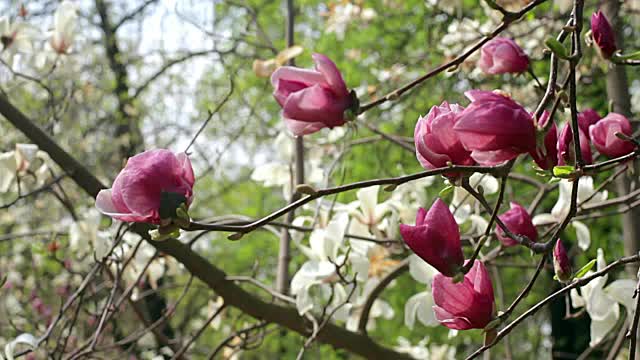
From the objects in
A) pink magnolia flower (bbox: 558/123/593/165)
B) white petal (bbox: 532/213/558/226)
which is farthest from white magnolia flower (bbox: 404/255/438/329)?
pink magnolia flower (bbox: 558/123/593/165)

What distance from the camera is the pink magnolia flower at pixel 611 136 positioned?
0.95 metres

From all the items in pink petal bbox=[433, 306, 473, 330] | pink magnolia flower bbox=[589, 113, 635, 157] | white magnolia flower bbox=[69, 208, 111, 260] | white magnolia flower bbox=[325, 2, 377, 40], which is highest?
white magnolia flower bbox=[325, 2, 377, 40]

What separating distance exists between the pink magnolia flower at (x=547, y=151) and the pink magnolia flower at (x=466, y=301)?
0.13 metres

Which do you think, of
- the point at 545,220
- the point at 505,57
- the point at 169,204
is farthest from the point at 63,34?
the point at 169,204

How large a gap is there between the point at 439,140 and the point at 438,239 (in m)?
0.09

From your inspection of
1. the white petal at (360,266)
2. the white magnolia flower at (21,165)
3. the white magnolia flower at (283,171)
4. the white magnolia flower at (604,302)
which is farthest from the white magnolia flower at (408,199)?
the white magnolia flower at (21,165)

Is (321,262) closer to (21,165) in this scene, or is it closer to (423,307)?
(423,307)

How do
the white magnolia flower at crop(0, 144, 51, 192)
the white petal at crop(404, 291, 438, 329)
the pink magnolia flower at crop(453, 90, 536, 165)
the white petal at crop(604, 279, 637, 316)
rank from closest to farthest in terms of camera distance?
the pink magnolia flower at crop(453, 90, 536, 165)
the white petal at crop(604, 279, 637, 316)
the white petal at crop(404, 291, 438, 329)
the white magnolia flower at crop(0, 144, 51, 192)

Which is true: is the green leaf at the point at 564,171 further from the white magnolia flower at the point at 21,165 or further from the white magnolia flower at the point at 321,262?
the white magnolia flower at the point at 21,165

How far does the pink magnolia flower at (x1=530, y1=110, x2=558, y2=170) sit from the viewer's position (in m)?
0.80

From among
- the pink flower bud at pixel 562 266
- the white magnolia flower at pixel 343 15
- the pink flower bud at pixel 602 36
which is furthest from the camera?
the white magnolia flower at pixel 343 15

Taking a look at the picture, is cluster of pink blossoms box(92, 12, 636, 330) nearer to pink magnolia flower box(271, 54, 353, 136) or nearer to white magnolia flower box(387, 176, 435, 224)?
pink magnolia flower box(271, 54, 353, 136)

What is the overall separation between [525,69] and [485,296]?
1.16 ft

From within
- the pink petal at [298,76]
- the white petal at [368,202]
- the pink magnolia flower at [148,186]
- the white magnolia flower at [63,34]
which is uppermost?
the white magnolia flower at [63,34]
